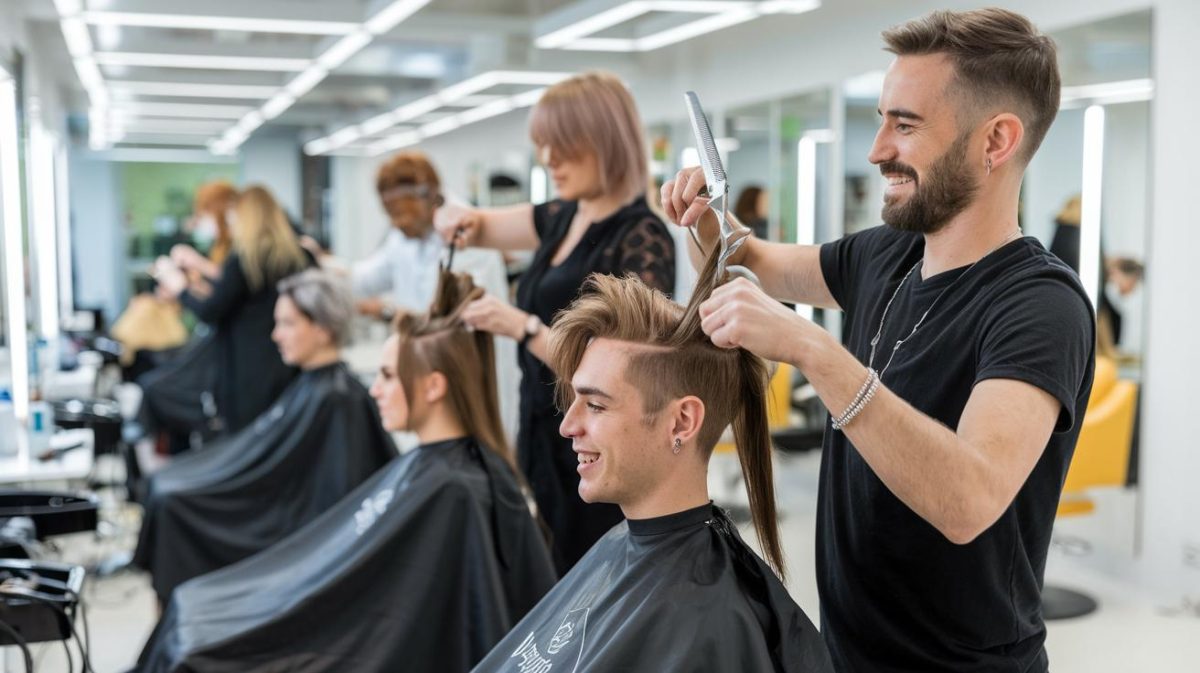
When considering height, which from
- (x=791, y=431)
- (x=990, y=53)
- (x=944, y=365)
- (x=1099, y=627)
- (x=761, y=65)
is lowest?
(x=1099, y=627)

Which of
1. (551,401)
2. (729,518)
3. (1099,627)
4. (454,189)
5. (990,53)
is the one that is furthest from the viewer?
(454,189)

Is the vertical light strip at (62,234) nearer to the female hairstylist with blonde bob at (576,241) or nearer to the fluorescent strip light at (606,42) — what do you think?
the fluorescent strip light at (606,42)

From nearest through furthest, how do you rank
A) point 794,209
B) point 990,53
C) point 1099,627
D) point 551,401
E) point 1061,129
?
1. point 990,53
2. point 551,401
3. point 1099,627
4. point 1061,129
5. point 794,209

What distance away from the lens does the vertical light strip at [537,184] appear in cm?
942

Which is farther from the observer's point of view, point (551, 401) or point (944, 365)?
point (551, 401)

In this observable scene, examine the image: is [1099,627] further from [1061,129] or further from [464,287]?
[464,287]

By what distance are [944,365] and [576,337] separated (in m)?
0.48

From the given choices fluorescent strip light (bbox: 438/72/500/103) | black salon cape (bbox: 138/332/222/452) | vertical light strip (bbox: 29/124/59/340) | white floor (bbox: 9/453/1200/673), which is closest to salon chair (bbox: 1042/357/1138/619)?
white floor (bbox: 9/453/1200/673)

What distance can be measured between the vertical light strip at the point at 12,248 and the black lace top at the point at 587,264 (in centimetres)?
207

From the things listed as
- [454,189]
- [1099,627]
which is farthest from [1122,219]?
[454,189]

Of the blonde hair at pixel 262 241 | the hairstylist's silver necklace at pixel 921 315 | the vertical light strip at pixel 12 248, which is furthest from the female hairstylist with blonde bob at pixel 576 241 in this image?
the vertical light strip at pixel 12 248

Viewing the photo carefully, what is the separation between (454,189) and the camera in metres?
12.7

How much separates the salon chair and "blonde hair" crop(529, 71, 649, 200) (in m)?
2.33

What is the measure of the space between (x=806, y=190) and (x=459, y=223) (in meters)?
3.77
